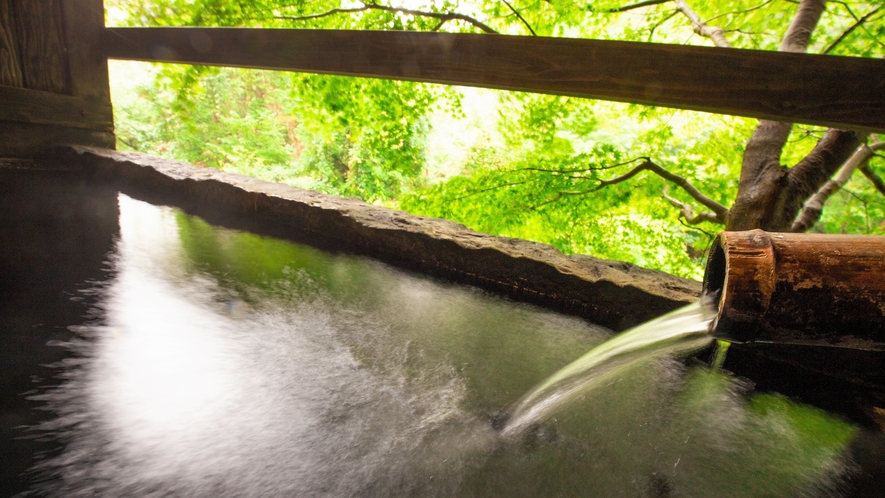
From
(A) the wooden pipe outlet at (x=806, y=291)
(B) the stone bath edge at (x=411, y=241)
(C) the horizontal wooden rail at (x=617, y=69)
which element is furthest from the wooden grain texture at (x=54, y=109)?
(A) the wooden pipe outlet at (x=806, y=291)

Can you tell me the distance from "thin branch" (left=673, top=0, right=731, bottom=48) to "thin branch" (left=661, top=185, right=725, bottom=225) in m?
1.82

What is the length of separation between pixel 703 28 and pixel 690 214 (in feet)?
7.39

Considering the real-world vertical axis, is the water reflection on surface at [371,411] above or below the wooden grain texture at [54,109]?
below

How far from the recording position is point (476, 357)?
174 centimetres

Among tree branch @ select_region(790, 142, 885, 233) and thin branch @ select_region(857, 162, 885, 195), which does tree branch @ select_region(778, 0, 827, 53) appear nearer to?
tree branch @ select_region(790, 142, 885, 233)

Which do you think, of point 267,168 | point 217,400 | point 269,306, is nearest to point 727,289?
point 217,400

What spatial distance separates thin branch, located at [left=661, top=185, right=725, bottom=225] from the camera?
4.85m

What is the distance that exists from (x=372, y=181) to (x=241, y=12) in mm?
8485

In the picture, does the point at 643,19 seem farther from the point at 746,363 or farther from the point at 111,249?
the point at 111,249

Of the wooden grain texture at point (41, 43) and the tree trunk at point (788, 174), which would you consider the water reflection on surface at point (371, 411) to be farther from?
the wooden grain texture at point (41, 43)

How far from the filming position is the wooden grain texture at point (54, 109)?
146 inches

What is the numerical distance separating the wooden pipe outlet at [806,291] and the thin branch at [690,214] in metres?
4.20

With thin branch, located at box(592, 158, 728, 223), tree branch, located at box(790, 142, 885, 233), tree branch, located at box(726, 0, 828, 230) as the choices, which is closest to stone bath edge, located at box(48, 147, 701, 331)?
tree branch, located at box(726, 0, 828, 230)

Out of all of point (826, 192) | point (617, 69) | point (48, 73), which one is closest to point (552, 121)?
point (826, 192)
